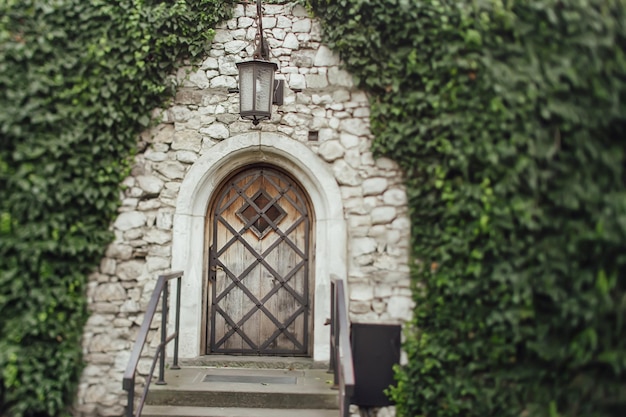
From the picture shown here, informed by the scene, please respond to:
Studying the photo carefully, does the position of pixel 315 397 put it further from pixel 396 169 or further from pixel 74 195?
pixel 74 195

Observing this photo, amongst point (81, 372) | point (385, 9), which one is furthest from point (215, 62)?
point (81, 372)

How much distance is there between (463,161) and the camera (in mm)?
4098

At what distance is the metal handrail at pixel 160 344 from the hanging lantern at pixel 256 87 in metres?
1.55

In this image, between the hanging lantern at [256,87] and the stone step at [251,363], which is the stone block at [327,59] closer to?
the hanging lantern at [256,87]

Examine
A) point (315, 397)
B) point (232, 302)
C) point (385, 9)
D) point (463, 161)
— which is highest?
point (385, 9)

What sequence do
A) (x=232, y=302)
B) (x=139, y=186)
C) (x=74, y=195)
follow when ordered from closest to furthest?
(x=74, y=195)
(x=139, y=186)
(x=232, y=302)

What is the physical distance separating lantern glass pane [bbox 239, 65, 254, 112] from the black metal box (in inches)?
84.2

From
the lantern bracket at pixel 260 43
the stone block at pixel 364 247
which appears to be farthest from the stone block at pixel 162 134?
the stone block at pixel 364 247

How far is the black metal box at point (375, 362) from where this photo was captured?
174 inches

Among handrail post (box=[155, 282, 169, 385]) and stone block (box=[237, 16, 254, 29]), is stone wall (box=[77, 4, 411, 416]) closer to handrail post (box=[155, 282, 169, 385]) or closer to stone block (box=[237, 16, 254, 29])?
stone block (box=[237, 16, 254, 29])

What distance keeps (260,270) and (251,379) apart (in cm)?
102

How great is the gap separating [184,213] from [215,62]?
1418 millimetres

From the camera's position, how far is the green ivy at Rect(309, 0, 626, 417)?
3621mm

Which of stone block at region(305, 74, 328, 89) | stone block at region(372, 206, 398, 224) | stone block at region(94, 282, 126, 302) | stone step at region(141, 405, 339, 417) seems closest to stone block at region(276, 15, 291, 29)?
stone block at region(305, 74, 328, 89)
